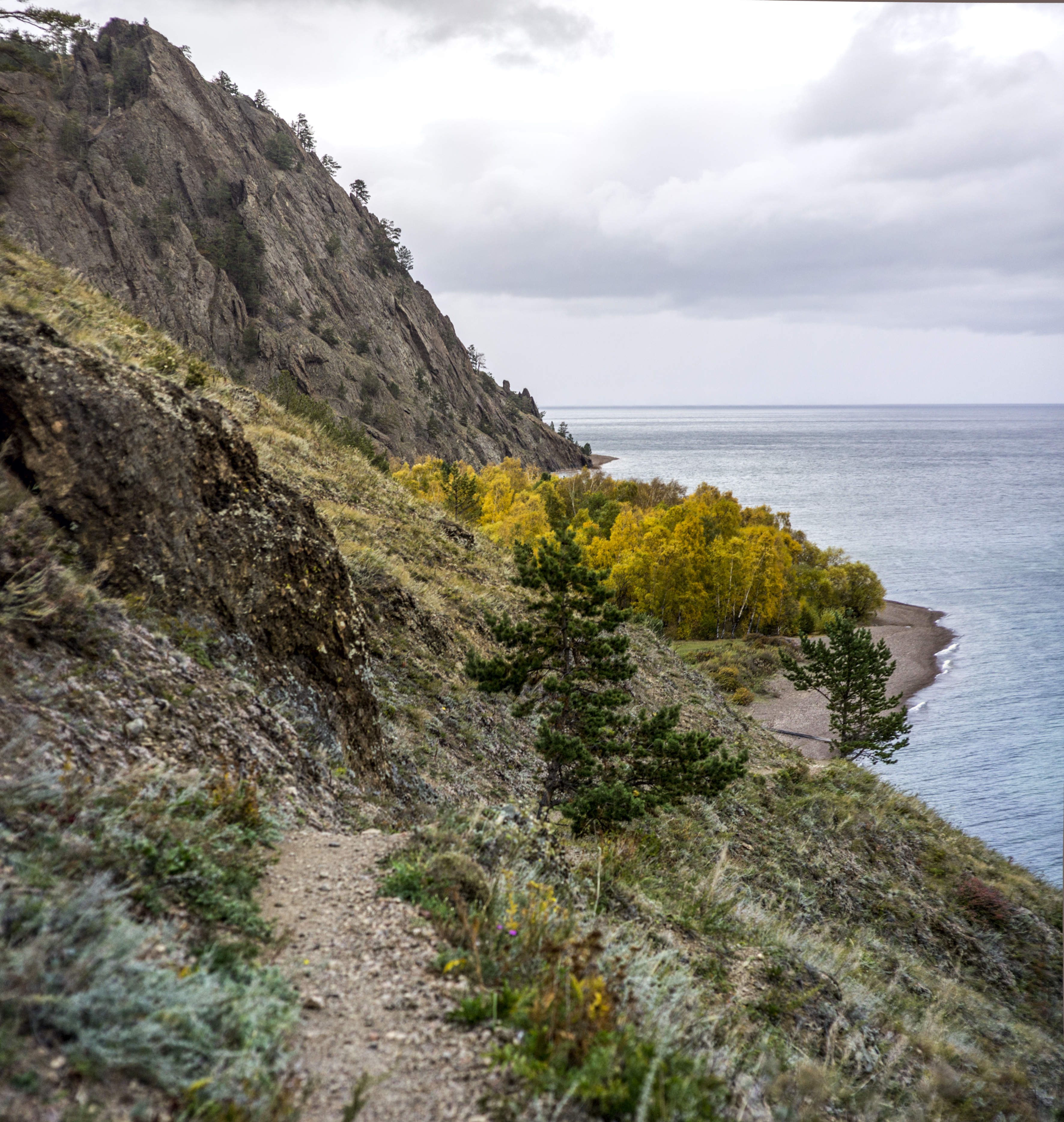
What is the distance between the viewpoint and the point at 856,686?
32.2 meters

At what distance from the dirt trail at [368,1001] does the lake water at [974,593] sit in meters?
28.4

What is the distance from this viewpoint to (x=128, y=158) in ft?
255

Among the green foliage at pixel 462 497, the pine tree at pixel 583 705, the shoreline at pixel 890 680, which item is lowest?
the shoreline at pixel 890 680

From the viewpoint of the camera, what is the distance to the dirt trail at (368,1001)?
3.59 meters

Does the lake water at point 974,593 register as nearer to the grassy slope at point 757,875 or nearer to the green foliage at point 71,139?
the grassy slope at point 757,875

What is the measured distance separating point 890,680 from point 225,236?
86946mm

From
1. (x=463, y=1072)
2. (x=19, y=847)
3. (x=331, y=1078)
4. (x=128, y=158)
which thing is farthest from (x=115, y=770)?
(x=128, y=158)

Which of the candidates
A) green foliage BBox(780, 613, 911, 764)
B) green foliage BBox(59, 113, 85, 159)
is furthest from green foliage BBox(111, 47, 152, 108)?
green foliage BBox(780, 613, 911, 764)

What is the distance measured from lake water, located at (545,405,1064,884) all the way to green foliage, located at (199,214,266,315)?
243 ft

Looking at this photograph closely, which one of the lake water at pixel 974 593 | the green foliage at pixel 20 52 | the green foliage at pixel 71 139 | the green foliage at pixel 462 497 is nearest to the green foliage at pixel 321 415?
the green foliage at pixel 462 497

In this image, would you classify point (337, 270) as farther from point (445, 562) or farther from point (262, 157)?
point (445, 562)

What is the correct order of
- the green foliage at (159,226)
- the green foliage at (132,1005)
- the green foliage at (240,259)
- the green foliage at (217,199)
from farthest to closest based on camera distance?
1. the green foliage at (217,199)
2. the green foliage at (240,259)
3. the green foliage at (159,226)
4. the green foliage at (132,1005)

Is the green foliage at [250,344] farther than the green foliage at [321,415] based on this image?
Yes

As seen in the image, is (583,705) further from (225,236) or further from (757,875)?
(225,236)
